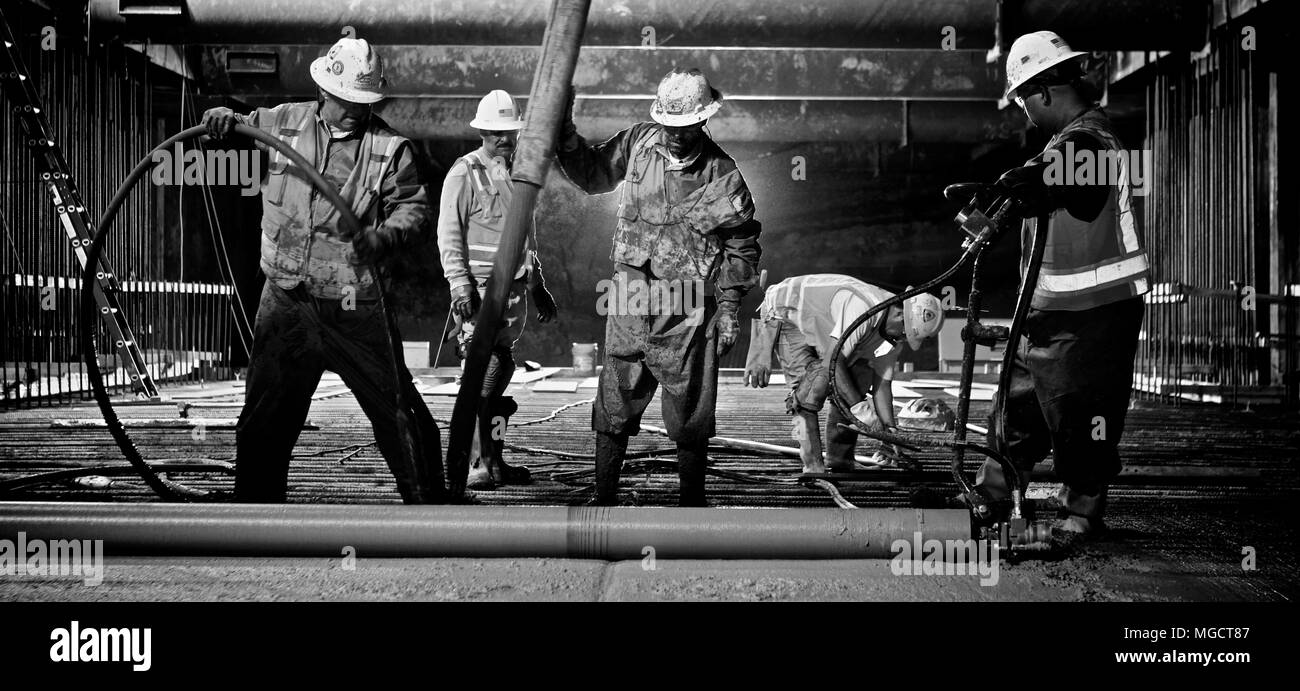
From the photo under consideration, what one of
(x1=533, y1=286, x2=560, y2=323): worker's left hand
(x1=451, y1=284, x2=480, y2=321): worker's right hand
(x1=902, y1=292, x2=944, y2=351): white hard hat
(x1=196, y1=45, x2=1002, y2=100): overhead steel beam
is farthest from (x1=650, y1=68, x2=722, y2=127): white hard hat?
(x1=196, y1=45, x2=1002, y2=100): overhead steel beam

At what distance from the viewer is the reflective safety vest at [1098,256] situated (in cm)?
340

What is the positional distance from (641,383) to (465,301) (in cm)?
117

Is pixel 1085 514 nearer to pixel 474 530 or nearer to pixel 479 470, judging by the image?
pixel 474 530

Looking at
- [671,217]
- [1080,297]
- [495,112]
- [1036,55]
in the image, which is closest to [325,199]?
[671,217]

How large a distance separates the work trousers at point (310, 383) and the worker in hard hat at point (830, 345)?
1970 millimetres

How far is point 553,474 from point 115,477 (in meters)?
2.10

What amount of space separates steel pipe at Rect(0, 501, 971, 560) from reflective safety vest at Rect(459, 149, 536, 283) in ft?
6.82

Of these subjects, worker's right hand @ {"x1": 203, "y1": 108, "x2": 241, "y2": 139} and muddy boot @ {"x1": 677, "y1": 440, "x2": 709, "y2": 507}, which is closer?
worker's right hand @ {"x1": 203, "y1": 108, "x2": 241, "y2": 139}

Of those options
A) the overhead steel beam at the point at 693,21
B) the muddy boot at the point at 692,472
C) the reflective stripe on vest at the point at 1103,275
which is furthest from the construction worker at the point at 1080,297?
the overhead steel beam at the point at 693,21

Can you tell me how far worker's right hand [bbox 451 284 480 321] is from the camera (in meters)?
4.61

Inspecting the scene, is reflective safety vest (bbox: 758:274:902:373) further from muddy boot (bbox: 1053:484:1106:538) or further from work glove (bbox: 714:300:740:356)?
muddy boot (bbox: 1053:484:1106:538)

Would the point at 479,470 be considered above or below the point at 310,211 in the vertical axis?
below

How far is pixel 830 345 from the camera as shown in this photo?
17.1ft
